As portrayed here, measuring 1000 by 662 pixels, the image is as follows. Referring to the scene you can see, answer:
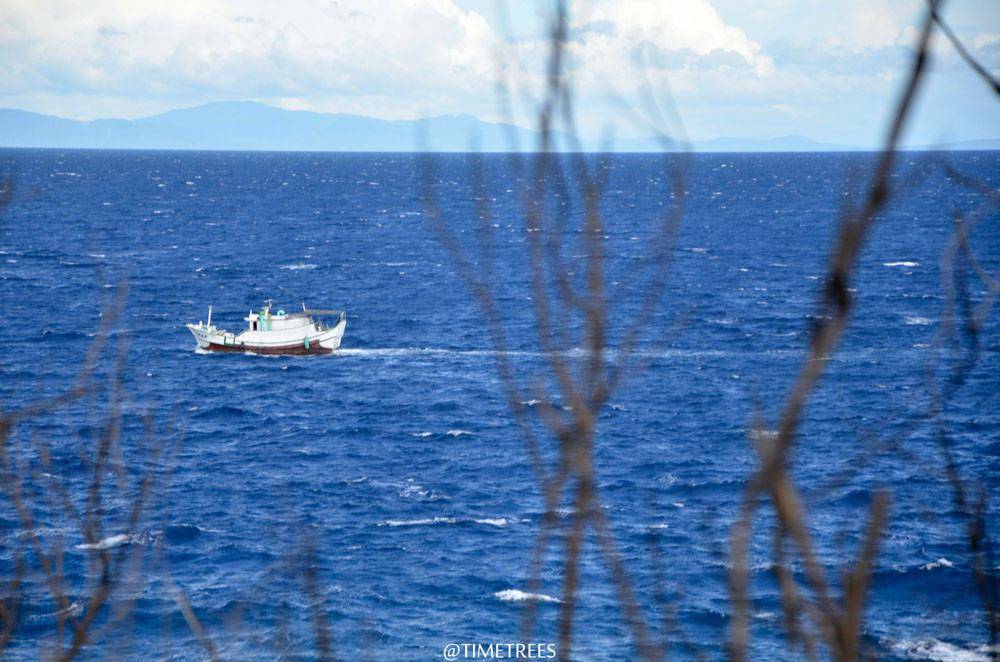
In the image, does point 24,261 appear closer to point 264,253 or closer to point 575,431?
point 264,253

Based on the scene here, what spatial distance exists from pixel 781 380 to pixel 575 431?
156 feet

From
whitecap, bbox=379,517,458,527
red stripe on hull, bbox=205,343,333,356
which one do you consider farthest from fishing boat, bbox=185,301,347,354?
whitecap, bbox=379,517,458,527

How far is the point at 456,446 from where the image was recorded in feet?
140

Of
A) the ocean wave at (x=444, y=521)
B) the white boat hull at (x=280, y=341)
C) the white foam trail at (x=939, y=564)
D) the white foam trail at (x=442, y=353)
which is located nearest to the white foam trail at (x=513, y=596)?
the ocean wave at (x=444, y=521)

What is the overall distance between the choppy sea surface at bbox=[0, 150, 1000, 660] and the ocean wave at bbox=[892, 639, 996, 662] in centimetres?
11

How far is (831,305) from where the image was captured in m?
2.58

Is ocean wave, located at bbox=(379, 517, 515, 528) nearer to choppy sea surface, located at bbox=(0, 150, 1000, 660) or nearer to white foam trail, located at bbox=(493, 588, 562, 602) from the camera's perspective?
choppy sea surface, located at bbox=(0, 150, 1000, 660)

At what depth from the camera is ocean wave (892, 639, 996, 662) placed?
25016mm

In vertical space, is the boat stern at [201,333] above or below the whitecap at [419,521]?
above

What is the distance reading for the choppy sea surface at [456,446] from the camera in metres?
25.5

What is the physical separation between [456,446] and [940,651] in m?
20.6

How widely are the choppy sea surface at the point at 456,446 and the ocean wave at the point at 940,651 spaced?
4.5 inches

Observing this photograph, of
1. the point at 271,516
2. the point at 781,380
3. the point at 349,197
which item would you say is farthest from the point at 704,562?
the point at 349,197

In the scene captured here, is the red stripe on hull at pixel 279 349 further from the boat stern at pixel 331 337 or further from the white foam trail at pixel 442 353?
the white foam trail at pixel 442 353
